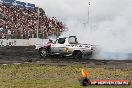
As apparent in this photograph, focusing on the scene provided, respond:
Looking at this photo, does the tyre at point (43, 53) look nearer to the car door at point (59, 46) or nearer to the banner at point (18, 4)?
the car door at point (59, 46)

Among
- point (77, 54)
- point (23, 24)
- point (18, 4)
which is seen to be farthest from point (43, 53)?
point (18, 4)

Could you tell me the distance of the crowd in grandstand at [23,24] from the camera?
45884mm

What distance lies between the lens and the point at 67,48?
1112 inches

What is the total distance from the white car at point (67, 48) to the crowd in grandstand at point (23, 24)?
16.6 m

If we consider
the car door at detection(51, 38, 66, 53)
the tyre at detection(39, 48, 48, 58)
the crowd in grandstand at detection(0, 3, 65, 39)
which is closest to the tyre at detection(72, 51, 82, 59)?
the car door at detection(51, 38, 66, 53)

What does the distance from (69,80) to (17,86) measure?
2.71 m

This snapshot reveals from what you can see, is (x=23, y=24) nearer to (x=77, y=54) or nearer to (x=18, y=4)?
(x=18, y=4)

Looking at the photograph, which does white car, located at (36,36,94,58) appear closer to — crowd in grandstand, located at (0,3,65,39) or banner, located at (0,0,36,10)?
crowd in grandstand, located at (0,3,65,39)

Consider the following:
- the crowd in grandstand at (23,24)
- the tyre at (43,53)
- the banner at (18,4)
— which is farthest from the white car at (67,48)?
the banner at (18,4)

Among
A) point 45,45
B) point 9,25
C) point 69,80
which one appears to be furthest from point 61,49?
point 9,25

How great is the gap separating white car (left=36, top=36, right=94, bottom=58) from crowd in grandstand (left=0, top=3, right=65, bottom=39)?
16554 mm

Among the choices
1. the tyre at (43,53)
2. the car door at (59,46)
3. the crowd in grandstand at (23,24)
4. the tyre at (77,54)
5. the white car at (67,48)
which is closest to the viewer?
the white car at (67,48)

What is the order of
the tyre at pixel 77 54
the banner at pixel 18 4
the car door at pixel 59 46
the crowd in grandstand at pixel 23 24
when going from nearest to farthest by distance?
the tyre at pixel 77 54 → the car door at pixel 59 46 → the crowd in grandstand at pixel 23 24 → the banner at pixel 18 4

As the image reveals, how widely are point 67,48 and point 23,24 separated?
2173cm
